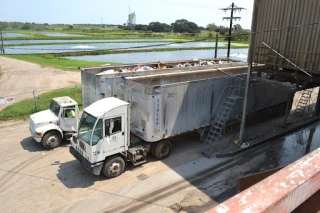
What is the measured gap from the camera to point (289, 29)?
12.4 m

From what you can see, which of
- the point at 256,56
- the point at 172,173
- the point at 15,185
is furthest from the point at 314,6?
the point at 15,185

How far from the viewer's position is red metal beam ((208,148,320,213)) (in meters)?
1.31

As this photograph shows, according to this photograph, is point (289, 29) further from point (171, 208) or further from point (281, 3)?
point (171, 208)

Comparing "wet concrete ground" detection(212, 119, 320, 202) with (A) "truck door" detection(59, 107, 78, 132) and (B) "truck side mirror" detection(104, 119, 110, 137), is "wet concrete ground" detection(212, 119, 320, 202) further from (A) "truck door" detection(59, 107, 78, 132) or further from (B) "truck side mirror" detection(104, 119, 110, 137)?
(A) "truck door" detection(59, 107, 78, 132)

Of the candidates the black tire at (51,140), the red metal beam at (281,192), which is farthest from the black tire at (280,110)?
the red metal beam at (281,192)

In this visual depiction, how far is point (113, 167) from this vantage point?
10.6m

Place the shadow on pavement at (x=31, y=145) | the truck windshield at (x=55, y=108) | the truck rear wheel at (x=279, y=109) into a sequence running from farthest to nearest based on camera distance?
the truck rear wheel at (x=279, y=109)
the truck windshield at (x=55, y=108)
the shadow on pavement at (x=31, y=145)

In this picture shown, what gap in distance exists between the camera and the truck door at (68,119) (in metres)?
13.5

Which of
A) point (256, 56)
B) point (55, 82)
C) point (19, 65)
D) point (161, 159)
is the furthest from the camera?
point (19, 65)

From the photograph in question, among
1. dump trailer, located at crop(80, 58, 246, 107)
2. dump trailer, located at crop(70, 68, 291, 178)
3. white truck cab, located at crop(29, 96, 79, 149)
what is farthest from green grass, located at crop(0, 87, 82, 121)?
dump trailer, located at crop(70, 68, 291, 178)

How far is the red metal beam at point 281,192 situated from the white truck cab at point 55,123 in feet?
42.2

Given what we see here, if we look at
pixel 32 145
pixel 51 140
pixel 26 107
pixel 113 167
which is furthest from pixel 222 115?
pixel 26 107

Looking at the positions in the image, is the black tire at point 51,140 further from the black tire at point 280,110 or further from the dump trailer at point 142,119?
the black tire at point 280,110

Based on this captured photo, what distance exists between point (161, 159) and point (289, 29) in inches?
340
